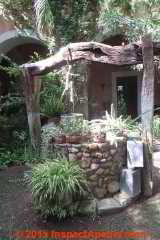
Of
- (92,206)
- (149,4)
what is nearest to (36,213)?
(92,206)

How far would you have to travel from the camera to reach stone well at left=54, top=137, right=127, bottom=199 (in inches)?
220

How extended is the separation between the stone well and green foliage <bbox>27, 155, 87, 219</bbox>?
31cm

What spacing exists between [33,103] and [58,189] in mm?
2330

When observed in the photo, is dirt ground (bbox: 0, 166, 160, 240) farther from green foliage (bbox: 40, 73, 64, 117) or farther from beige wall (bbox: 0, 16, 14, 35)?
beige wall (bbox: 0, 16, 14, 35)

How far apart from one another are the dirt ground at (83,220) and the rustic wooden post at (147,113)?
293 millimetres

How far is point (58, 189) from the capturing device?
496 centimetres

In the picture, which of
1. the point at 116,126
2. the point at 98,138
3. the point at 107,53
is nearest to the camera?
the point at 107,53

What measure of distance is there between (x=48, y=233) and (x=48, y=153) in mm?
1746

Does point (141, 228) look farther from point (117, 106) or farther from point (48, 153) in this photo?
point (117, 106)

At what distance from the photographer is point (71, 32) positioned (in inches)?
355

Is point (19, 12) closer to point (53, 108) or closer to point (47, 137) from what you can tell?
point (53, 108)

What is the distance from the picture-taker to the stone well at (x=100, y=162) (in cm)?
558

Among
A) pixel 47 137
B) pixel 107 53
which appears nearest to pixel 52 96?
pixel 47 137

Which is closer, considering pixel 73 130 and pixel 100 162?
pixel 100 162
